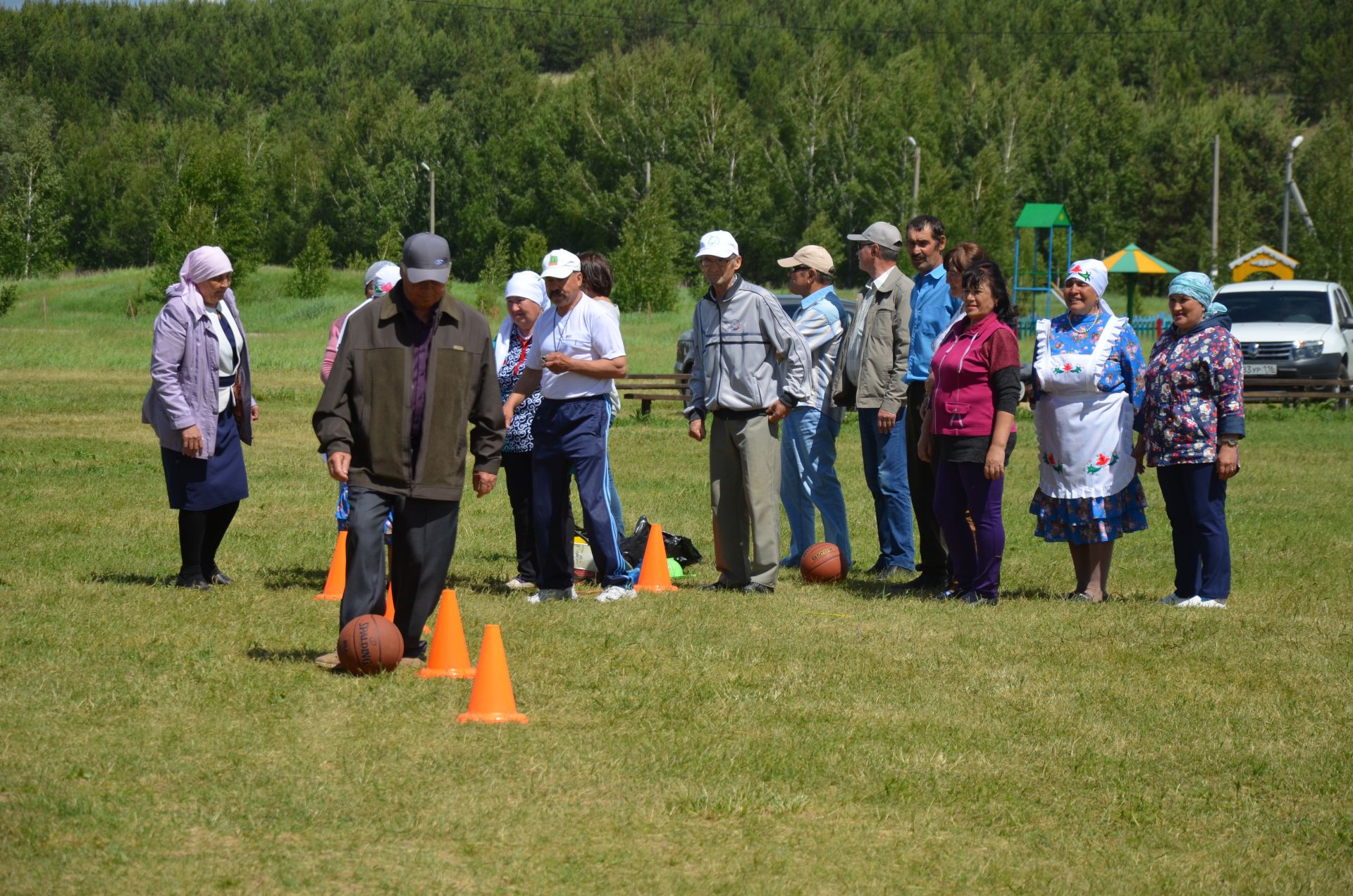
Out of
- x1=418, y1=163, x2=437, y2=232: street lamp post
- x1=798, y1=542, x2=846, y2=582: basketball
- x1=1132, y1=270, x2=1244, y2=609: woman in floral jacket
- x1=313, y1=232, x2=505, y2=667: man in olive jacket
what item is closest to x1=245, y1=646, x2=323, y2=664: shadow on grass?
x1=313, y1=232, x2=505, y2=667: man in olive jacket

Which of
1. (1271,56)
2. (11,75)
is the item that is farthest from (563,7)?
(1271,56)

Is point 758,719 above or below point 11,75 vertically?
below

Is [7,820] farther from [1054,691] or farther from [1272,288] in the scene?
[1272,288]

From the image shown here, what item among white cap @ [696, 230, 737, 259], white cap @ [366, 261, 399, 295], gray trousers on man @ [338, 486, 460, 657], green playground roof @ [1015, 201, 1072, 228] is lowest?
gray trousers on man @ [338, 486, 460, 657]

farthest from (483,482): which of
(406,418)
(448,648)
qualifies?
(448,648)

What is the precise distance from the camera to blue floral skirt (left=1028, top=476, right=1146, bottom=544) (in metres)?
9.11

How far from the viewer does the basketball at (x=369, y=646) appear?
6738 millimetres

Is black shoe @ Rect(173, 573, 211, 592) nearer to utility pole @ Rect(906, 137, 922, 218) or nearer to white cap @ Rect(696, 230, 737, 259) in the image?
white cap @ Rect(696, 230, 737, 259)

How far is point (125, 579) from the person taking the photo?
9.65 meters

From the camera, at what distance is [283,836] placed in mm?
4734

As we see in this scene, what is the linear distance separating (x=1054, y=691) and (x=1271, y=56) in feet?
453

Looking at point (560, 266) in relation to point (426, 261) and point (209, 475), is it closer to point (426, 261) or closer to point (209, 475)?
point (426, 261)

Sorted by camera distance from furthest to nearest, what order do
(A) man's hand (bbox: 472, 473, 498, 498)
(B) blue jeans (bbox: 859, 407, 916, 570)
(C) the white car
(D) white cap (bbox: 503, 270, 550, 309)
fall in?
(C) the white car < (B) blue jeans (bbox: 859, 407, 916, 570) < (D) white cap (bbox: 503, 270, 550, 309) < (A) man's hand (bbox: 472, 473, 498, 498)

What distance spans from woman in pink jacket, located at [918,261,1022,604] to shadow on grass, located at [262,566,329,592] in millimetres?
3916
